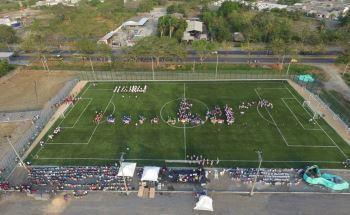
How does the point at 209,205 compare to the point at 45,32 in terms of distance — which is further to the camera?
the point at 45,32

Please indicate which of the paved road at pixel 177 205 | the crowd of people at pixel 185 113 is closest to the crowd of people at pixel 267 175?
the paved road at pixel 177 205

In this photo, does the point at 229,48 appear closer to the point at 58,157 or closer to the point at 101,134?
the point at 101,134

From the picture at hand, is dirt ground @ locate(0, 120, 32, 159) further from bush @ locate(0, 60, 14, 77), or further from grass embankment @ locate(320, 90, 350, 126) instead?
grass embankment @ locate(320, 90, 350, 126)

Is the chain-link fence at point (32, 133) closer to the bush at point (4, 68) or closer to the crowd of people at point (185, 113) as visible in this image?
the bush at point (4, 68)

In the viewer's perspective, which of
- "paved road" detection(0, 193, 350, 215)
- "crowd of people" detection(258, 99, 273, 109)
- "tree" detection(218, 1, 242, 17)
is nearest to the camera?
"paved road" detection(0, 193, 350, 215)

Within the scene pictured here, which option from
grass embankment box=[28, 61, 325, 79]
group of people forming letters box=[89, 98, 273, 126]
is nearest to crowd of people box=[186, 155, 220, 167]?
group of people forming letters box=[89, 98, 273, 126]

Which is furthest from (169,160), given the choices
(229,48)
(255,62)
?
(229,48)
